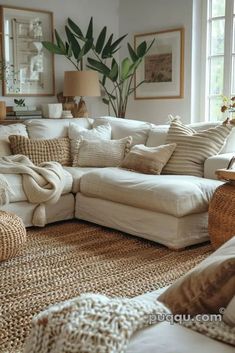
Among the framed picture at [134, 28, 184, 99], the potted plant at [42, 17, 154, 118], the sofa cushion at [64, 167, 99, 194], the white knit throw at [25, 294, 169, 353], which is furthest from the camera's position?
the potted plant at [42, 17, 154, 118]

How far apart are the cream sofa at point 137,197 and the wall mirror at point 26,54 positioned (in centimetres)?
94

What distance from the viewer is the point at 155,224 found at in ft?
11.0

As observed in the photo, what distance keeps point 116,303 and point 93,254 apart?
7.38ft

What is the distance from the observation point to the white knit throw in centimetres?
90

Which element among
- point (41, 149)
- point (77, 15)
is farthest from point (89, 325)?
point (77, 15)

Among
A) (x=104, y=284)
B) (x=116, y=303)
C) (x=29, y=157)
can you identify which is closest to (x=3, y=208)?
(x=29, y=157)

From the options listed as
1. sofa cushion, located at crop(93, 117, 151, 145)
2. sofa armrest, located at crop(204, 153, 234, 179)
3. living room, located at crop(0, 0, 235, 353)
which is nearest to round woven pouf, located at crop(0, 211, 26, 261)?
living room, located at crop(0, 0, 235, 353)

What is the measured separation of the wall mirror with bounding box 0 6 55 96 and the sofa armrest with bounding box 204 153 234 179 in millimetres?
2553

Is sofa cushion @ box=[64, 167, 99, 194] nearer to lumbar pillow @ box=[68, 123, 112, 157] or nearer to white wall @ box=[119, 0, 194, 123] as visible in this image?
lumbar pillow @ box=[68, 123, 112, 157]

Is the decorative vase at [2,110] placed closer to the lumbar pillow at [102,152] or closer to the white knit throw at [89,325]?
the lumbar pillow at [102,152]

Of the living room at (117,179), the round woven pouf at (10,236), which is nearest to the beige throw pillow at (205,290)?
the living room at (117,179)

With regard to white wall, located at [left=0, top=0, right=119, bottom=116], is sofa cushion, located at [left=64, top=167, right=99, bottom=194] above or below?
below

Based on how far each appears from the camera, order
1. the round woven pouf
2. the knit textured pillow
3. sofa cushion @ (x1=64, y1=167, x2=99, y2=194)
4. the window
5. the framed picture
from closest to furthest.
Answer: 1. the round woven pouf
2. sofa cushion @ (x1=64, y1=167, x2=99, y2=194)
3. the knit textured pillow
4. the window
5. the framed picture

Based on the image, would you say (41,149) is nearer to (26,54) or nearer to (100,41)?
(26,54)
